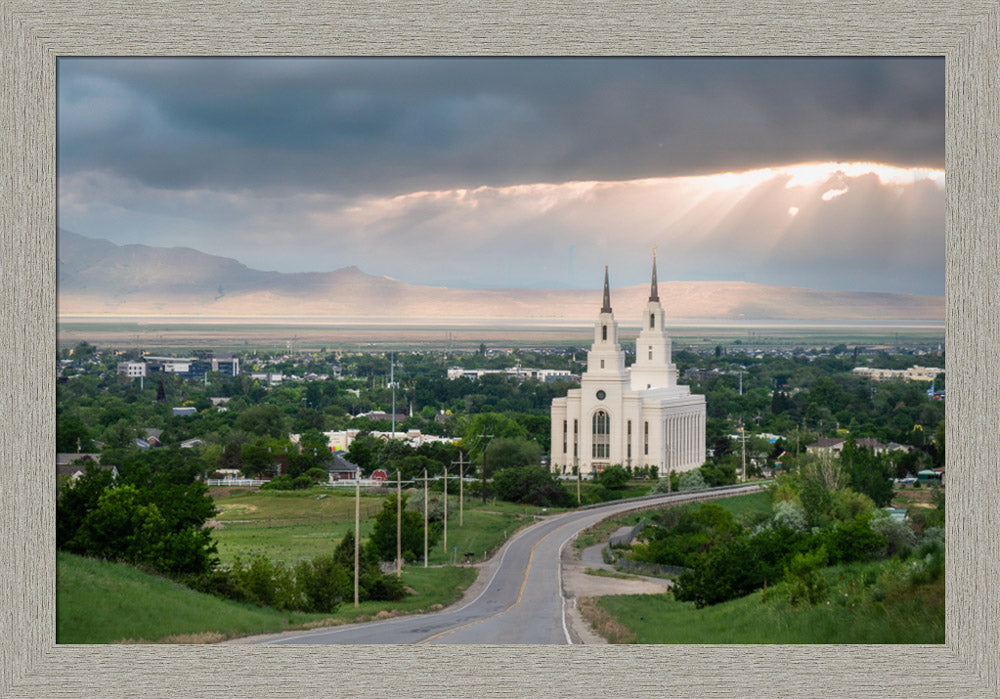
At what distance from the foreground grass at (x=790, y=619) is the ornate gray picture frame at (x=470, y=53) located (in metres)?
0.42

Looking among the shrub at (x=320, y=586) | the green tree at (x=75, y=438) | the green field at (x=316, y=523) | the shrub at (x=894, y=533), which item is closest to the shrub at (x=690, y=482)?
the green field at (x=316, y=523)

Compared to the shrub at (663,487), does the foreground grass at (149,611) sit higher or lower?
higher

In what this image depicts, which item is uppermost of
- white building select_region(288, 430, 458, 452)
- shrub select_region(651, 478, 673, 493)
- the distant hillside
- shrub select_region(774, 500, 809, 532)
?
the distant hillside

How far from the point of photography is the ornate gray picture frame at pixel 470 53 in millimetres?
9516

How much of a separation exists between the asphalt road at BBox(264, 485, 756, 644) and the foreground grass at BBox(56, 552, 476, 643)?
673mm

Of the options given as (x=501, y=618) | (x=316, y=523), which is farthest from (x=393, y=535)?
(x=501, y=618)

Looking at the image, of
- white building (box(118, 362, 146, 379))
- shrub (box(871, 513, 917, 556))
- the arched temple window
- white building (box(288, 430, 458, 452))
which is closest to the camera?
shrub (box(871, 513, 917, 556))

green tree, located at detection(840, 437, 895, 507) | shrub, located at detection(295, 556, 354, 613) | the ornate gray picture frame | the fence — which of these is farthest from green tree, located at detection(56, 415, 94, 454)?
green tree, located at detection(840, 437, 895, 507)

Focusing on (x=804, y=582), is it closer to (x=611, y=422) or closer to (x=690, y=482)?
(x=690, y=482)

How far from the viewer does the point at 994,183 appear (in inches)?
385

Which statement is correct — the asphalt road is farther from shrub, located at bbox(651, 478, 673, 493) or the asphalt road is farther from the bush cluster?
shrub, located at bbox(651, 478, 673, 493)

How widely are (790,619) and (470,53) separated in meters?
6.34

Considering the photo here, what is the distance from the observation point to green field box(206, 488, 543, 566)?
845 inches

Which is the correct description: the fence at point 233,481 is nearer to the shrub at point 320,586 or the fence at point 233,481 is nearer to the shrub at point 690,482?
the shrub at point 690,482
